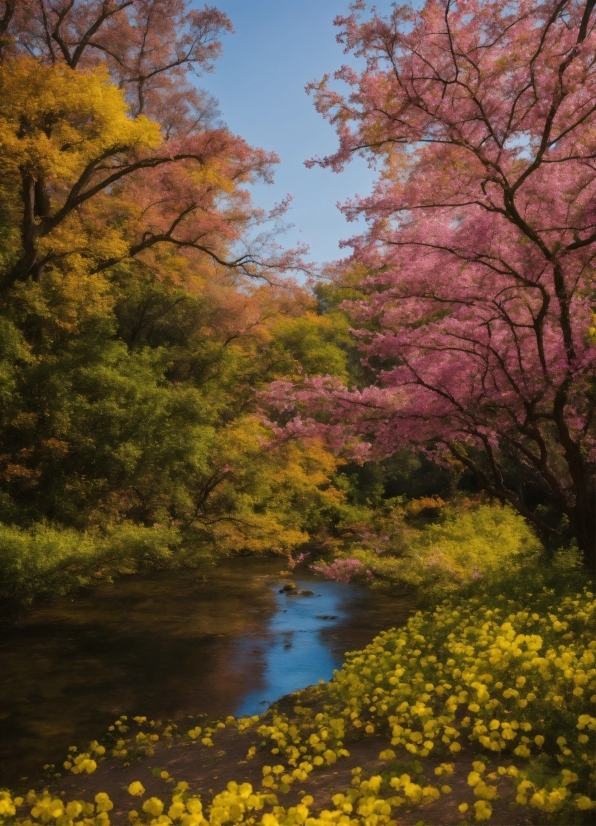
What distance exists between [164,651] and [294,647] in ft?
7.62

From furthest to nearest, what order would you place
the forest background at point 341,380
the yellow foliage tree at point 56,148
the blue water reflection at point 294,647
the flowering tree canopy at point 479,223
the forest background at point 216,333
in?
1. the yellow foliage tree at point 56,148
2. the blue water reflection at point 294,647
3. the forest background at point 216,333
4. the flowering tree canopy at point 479,223
5. the forest background at point 341,380

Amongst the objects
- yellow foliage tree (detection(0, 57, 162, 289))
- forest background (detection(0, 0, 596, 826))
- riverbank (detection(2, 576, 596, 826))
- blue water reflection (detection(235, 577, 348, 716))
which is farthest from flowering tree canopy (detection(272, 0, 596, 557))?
yellow foliage tree (detection(0, 57, 162, 289))

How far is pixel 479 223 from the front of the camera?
28.2 feet

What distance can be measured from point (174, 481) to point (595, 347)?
10.2 metres

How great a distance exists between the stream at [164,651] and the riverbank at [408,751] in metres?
0.93

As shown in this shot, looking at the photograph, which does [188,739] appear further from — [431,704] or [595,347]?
[595,347]

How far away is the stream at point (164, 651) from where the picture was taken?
903 cm

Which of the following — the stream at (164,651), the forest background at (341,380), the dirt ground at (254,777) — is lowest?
the stream at (164,651)

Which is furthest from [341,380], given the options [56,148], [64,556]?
[56,148]

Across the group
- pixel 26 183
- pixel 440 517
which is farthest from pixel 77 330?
pixel 440 517

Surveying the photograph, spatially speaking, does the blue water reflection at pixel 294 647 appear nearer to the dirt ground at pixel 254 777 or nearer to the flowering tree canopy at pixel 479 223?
the dirt ground at pixel 254 777

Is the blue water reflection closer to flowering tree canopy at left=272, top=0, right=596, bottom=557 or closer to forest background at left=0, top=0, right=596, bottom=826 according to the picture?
forest background at left=0, top=0, right=596, bottom=826

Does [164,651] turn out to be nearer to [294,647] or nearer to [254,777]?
[294,647]

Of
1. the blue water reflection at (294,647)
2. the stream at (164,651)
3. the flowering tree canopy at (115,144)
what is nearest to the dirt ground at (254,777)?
the stream at (164,651)
